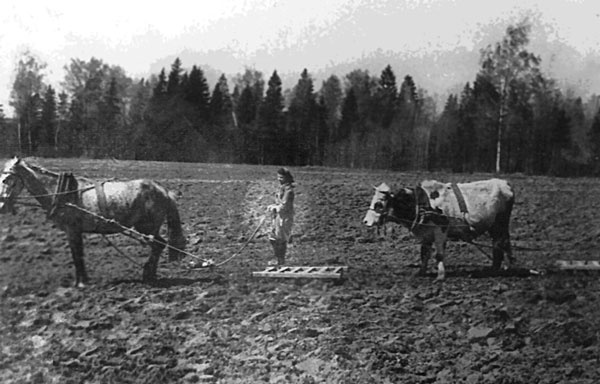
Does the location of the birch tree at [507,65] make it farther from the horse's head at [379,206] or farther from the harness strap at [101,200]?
the harness strap at [101,200]

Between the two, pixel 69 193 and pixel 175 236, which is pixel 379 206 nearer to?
pixel 175 236

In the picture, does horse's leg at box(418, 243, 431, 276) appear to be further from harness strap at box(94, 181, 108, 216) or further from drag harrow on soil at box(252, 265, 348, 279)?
harness strap at box(94, 181, 108, 216)

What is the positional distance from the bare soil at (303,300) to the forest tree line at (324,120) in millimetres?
112

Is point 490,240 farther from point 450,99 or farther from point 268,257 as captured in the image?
point 268,257

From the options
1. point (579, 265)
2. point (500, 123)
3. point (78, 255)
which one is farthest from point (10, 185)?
point (579, 265)

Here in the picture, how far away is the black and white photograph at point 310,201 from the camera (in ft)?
11.5

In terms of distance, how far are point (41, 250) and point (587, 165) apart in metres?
3.04

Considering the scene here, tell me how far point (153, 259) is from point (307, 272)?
912 millimetres

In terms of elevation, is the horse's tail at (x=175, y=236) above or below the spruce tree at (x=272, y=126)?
below

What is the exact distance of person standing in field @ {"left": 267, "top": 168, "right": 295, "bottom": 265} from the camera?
388 centimetres

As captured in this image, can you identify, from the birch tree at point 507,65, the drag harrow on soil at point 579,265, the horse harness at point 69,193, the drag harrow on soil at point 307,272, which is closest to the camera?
the drag harrow on soil at point 579,265

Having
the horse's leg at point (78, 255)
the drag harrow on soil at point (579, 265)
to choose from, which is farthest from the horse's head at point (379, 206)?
the horse's leg at point (78, 255)

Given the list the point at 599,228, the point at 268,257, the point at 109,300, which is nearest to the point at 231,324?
the point at 268,257

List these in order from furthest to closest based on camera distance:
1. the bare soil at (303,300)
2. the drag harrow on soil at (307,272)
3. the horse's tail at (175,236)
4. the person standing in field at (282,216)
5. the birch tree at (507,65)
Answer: the horse's tail at (175,236), the person standing in field at (282,216), the drag harrow on soil at (307,272), the birch tree at (507,65), the bare soil at (303,300)
